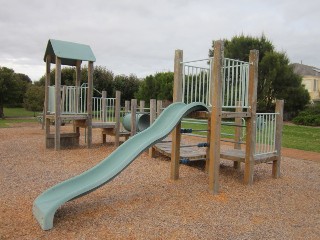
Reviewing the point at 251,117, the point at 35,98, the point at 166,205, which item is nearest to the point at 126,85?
the point at 35,98

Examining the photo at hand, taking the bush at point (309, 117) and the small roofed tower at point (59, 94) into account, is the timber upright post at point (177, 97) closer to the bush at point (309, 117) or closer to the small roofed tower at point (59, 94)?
the small roofed tower at point (59, 94)

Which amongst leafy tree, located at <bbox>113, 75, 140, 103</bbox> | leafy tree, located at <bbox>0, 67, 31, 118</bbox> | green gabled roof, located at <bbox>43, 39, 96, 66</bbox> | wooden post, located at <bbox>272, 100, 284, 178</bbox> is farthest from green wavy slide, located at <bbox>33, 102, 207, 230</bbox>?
leafy tree, located at <bbox>113, 75, 140, 103</bbox>

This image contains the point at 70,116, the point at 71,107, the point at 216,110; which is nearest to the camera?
the point at 216,110

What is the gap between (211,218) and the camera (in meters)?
4.50

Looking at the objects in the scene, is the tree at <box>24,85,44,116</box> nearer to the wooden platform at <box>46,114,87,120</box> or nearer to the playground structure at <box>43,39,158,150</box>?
the playground structure at <box>43,39,158,150</box>

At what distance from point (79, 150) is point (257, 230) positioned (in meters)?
7.36

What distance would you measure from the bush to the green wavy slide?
2211 cm

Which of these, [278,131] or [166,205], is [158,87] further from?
[166,205]

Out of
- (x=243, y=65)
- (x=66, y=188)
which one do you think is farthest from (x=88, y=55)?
(x=66, y=188)

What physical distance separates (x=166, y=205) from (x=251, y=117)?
8.45 feet

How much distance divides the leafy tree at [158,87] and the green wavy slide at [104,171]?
25.3 m

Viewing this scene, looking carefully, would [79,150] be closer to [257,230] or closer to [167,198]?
[167,198]

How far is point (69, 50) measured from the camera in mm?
10711

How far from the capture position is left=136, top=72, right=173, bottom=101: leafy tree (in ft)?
104
